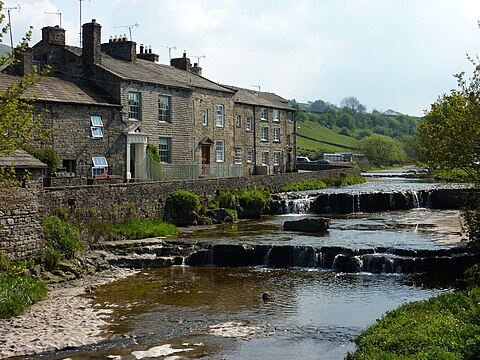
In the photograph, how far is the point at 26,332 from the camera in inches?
661

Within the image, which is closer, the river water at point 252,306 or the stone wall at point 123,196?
the river water at point 252,306

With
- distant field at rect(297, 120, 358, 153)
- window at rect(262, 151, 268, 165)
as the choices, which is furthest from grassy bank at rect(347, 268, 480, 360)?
distant field at rect(297, 120, 358, 153)

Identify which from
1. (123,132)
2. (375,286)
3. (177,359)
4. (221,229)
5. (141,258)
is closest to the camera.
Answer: (177,359)

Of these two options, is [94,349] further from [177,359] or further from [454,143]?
[454,143]

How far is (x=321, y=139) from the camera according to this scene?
14650cm

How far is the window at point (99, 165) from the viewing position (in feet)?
122

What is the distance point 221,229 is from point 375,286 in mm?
13559

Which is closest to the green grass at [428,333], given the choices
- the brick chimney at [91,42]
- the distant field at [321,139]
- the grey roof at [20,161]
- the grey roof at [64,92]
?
the grey roof at [20,161]

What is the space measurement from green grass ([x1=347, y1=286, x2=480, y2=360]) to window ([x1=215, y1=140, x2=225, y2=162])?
34.3m

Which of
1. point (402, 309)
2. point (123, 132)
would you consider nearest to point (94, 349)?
point (402, 309)

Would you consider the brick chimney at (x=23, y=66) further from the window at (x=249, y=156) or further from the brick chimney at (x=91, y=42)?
the window at (x=249, y=156)

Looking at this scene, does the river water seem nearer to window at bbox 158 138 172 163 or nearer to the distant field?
window at bbox 158 138 172 163

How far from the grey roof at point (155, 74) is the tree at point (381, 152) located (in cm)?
5739

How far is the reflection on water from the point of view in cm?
1565
